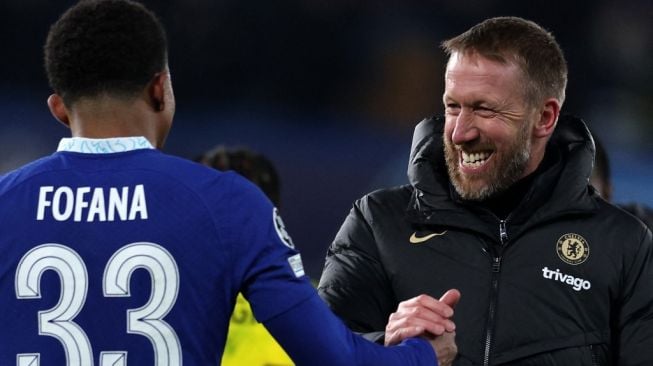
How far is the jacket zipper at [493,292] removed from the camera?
2.79 m

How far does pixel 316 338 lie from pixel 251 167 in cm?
220

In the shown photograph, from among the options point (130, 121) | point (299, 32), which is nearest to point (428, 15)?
point (299, 32)

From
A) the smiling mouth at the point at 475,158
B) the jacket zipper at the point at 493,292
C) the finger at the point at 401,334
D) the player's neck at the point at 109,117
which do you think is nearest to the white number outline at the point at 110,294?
the player's neck at the point at 109,117

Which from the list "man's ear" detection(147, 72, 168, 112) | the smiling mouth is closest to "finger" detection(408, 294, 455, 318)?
the smiling mouth

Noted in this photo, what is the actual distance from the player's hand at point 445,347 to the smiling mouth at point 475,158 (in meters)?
0.45

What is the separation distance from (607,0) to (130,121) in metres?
5.17

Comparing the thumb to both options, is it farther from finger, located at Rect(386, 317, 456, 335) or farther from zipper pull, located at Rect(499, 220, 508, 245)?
zipper pull, located at Rect(499, 220, 508, 245)

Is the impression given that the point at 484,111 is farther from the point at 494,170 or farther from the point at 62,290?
the point at 62,290

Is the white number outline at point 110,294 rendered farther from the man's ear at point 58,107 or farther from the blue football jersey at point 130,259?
the man's ear at point 58,107

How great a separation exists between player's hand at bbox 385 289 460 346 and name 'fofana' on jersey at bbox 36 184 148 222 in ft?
2.21

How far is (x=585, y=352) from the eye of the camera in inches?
109

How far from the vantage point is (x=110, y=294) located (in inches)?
87.0

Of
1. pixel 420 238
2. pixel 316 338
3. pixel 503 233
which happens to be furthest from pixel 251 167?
pixel 316 338

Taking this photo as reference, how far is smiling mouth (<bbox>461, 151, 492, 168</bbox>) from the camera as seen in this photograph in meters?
2.93
